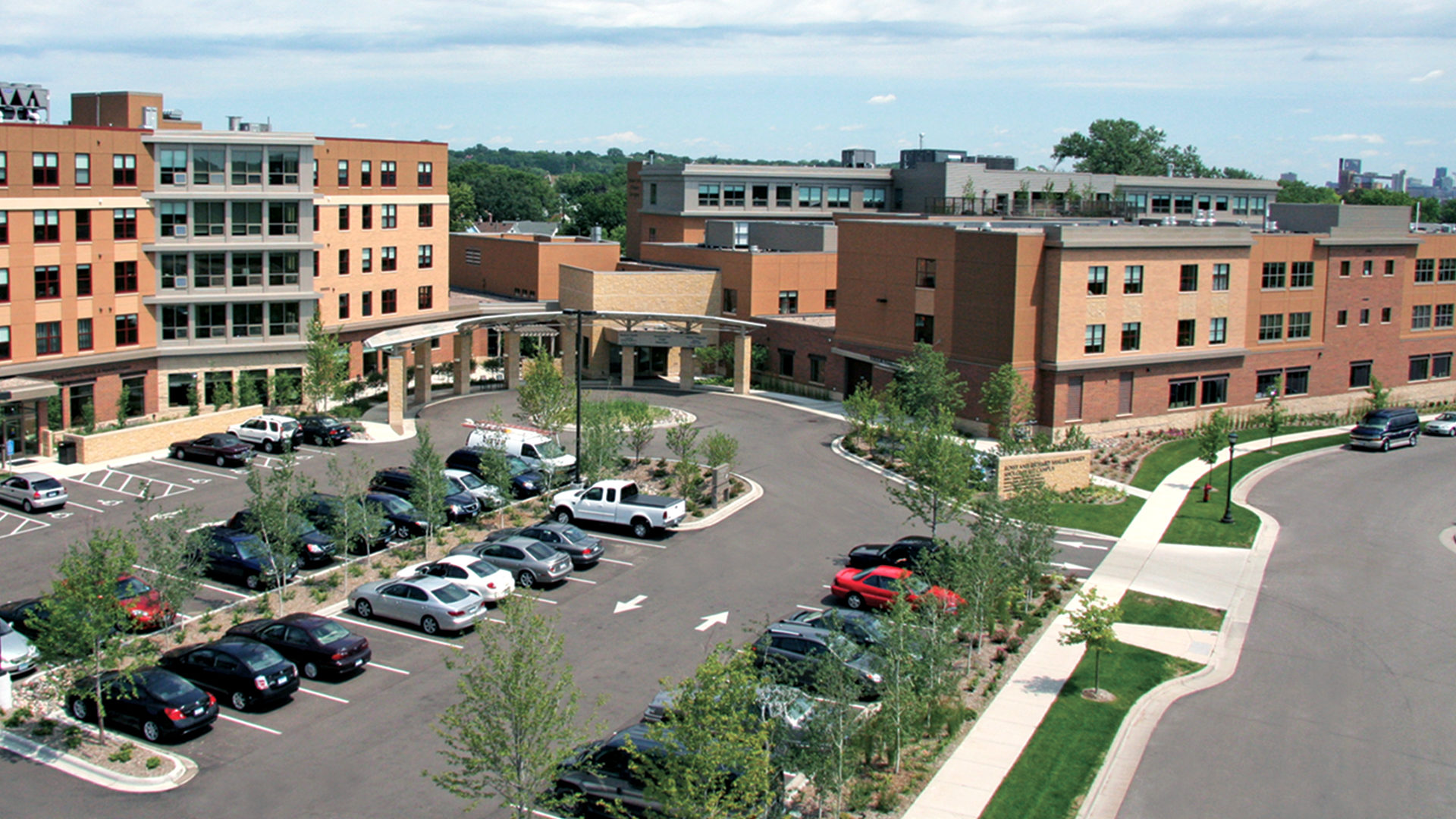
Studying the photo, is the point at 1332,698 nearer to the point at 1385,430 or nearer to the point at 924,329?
the point at 924,329

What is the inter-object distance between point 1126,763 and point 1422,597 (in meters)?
17.9

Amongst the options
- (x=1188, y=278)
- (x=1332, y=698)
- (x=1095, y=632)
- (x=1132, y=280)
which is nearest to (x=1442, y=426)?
(x=1188, y=278)

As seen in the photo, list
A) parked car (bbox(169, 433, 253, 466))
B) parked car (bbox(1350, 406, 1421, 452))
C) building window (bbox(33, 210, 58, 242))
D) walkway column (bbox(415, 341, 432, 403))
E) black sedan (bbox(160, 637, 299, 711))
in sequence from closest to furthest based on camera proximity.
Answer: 1. black sedan (bbox(160, 637, 299, 711))
2. parked car (bbox(169, 433, 253, 466))
3. building window (bbox(33, 210, 58, 242))
4. parked car (bbox(1350, 406, 1421, 452))
5. walkway column (bbox(415, 341, 432, 403))

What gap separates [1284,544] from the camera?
44469 millimetres

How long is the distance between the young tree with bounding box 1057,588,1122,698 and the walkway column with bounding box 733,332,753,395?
127 ft

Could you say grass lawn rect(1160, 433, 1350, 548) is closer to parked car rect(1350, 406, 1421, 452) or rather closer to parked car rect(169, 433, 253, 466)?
parked car rect(1350, 406, 1421, 452)

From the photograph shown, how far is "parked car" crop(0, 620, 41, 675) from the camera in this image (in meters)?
29.6

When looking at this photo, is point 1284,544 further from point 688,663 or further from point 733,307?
point 733,307

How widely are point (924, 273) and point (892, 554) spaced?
26664 millimetres

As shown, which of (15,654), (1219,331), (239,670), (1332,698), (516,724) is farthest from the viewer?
(1219,331)

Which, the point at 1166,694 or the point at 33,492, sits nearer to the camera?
the point at 1166,694

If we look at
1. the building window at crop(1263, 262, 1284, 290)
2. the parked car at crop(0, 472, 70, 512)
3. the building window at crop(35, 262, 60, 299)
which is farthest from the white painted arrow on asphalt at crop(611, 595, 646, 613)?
the building window at crop(1263, 262, 1284, 290)

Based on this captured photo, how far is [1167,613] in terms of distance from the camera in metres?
36.8

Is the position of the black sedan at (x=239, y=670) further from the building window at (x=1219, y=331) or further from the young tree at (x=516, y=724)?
the building window at (x=1219, y=331)
